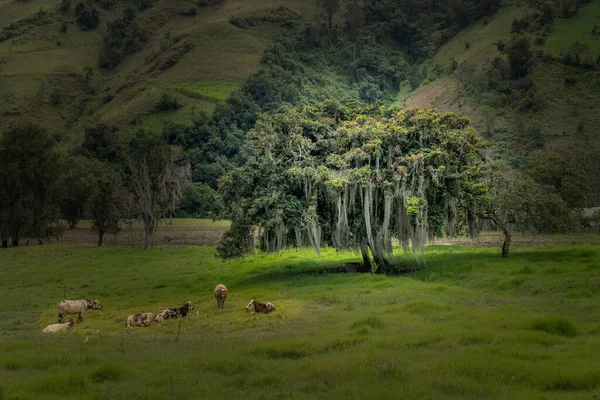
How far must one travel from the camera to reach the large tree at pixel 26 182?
58562mm

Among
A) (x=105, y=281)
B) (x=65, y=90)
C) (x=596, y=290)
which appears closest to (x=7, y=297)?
(x=105, y=281)

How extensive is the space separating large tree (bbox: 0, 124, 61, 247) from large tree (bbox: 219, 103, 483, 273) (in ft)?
131

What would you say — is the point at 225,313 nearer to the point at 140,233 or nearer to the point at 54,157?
the point at 54,157

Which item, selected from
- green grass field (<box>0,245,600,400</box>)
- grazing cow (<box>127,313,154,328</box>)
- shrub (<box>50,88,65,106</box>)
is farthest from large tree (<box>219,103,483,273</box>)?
shrub (<box>50,88,65,106</box>)

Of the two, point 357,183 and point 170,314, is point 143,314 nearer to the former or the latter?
point 170,314

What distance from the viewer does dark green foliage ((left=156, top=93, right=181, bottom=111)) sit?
150500 millimetres

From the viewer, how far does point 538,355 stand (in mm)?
12344

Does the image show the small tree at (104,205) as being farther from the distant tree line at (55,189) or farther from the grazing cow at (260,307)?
the grazing cow at (260,307)

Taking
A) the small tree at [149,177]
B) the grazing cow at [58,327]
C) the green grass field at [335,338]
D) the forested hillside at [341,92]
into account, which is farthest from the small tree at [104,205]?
the forested hillside at [341,92]

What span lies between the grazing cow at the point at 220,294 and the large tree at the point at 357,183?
6.83m

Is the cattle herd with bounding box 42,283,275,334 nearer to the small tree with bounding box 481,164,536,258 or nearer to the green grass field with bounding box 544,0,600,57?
the small tree with bounding box 481,164,536,258

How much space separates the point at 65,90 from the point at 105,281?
184282mm

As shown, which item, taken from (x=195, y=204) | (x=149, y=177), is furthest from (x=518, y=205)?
(x=195, y=204)

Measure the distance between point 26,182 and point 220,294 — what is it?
49491mm
